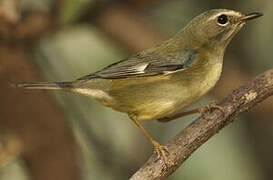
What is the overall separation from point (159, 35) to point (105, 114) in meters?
0.78

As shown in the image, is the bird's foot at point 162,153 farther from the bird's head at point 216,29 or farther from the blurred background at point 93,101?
the blurred background at point 93,101

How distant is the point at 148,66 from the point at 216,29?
451 millimetres

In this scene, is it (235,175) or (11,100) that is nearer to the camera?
(11,100)

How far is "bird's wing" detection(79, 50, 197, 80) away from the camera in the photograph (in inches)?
158

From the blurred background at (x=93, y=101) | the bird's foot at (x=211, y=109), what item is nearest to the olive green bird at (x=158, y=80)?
the bird's foot at (x=211, y=109)

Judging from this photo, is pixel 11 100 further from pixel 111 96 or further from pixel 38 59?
pixel 111 96

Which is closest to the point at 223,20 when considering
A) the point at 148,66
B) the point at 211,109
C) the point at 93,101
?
the point at 148,66

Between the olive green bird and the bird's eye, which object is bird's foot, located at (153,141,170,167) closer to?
the olive green bird

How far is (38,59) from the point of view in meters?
5.48

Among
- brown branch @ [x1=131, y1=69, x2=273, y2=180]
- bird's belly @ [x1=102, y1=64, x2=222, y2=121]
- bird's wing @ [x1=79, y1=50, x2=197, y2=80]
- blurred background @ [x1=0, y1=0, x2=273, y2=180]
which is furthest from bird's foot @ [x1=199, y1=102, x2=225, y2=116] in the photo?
blurred background @ [x1=0, y1=0, x2=273, y2=180]

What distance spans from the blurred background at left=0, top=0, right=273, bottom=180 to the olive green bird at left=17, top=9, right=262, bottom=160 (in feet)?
Result: 2.70

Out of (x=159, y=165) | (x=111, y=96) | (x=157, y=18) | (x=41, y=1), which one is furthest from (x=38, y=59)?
(x=159, y=165)

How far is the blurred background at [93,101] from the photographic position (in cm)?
481

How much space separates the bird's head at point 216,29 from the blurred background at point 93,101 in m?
0.87
